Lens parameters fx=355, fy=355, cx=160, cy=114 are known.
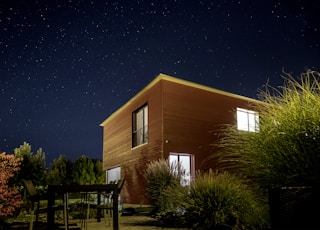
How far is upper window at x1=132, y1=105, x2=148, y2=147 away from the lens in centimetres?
1250

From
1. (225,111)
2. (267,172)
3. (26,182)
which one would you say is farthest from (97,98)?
(267,172)

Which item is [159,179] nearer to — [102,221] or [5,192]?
[102,221]

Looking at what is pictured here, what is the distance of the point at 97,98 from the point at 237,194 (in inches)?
519

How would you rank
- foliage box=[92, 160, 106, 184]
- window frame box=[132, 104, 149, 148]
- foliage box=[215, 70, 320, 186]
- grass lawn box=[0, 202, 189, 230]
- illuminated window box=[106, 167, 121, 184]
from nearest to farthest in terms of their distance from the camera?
foliage box=[215, 70, 320, 186] → grass lawn box=[0, 202, 189, 230] → window frame box=[132, 104, 149, 148] → illuminated window box=[106, 167, 121, 184] → foliage box=[92, 160, 106, 184]

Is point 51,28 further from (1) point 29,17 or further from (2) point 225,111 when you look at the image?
(2) point 225,111

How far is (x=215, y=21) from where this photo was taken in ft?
38.1

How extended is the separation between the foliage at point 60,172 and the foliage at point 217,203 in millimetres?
10720

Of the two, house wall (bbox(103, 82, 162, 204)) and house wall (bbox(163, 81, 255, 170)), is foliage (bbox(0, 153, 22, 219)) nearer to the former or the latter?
house wall (bbox(103, 82, 162, 204))

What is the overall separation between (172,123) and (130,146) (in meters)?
3.06

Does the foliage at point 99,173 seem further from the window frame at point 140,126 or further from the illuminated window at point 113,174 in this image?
the window frame at point 140,126

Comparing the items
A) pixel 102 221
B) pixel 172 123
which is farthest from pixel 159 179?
pixel 172 123

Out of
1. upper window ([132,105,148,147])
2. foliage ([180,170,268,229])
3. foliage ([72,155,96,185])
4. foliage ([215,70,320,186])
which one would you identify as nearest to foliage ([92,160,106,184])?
foliage ([72,155,96,185])

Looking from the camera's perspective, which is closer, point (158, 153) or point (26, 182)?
point (26, 182)

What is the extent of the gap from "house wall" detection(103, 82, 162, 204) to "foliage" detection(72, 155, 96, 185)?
84cm
